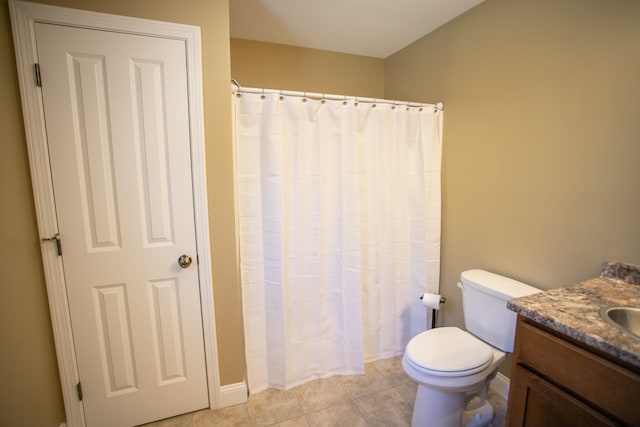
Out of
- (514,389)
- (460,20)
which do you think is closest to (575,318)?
(514,389)

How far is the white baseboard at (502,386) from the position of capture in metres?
1.74

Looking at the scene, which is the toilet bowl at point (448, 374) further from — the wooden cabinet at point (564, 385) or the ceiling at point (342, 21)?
the ceiling at point (342, 21)

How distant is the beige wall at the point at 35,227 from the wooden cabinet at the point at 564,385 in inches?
53.1

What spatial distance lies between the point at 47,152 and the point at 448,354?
2074 millimetres

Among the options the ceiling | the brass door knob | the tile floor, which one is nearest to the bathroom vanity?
the tile floor

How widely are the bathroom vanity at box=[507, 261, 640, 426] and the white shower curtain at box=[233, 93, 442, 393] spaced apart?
989 millimetres

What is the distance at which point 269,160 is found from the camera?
1666 millimetres

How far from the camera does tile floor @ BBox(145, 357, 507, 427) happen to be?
1603 millimetres

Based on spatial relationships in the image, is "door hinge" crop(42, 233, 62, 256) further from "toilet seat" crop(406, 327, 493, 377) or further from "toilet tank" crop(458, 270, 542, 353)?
"toilet tank" crop(458, 270, 542, 353)

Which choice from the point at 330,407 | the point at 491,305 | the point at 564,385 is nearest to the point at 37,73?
the point at 330,407

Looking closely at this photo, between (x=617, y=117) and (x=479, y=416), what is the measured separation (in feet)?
5.15

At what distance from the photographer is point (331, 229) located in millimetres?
1867

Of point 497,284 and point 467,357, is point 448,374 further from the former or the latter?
point 497,284

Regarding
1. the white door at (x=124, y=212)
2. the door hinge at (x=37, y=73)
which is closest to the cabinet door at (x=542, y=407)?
the white door at (x=124, y=212)
